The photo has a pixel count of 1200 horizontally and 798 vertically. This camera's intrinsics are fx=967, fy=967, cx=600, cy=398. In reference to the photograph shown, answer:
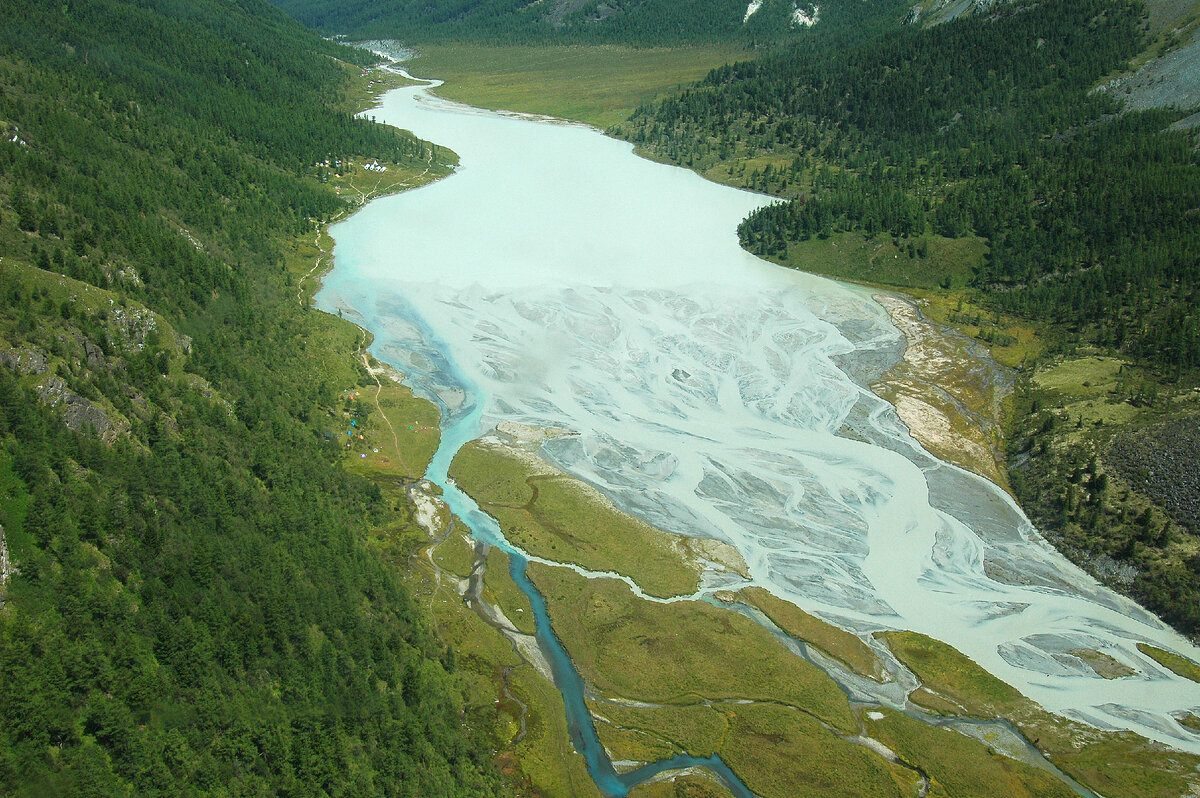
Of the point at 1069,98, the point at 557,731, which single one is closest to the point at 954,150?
the point at 1069,98

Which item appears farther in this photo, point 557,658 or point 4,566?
point 557,658

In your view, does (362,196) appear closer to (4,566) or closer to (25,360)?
(25,360)

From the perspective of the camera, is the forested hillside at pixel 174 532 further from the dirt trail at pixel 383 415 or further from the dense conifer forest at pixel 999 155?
the dense conifer forest at pixel 999 155

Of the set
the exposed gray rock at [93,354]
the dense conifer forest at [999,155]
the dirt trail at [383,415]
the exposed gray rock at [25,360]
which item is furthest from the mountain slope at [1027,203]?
the exposed gray rock at [25,360]

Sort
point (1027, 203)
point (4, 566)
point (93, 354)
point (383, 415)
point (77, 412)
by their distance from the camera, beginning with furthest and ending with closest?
point (1027, 203)
point (383, 415)
point (93, 354)
point (77, 412)
point (4, 566)

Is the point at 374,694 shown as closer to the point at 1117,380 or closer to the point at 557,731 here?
the point at 557,731

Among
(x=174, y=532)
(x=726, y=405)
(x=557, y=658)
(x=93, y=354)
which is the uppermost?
(x=93, y=354)

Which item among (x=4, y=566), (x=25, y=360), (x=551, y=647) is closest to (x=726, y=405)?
(x=551, y=647)
